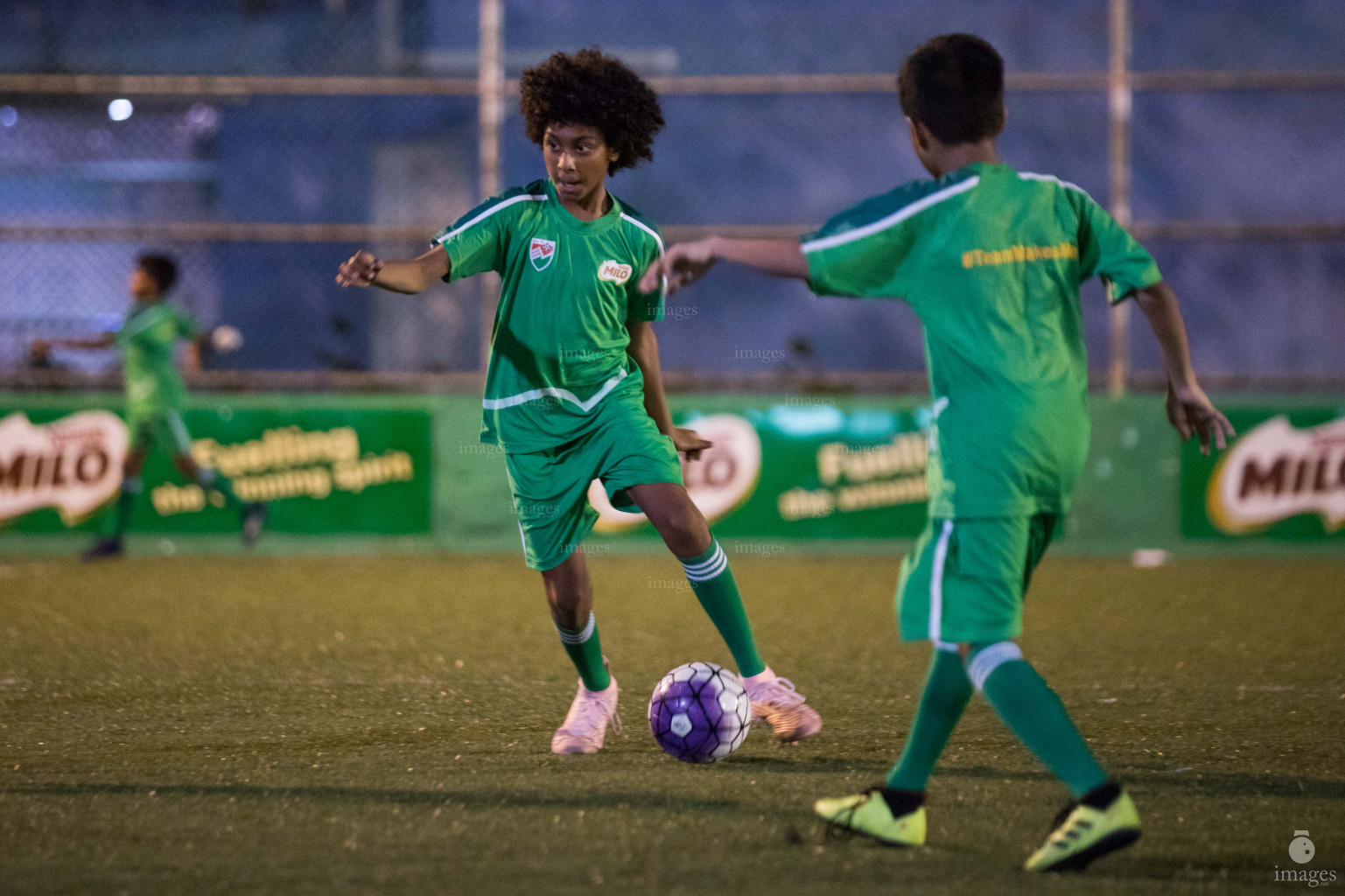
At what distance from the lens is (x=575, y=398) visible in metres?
4.10

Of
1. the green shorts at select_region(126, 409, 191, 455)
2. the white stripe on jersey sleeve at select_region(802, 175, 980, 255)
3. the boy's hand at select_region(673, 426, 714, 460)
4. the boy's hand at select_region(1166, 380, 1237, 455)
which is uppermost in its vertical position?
the white stripe on jersey sleeve at select_region(802, 175, 980, 255)

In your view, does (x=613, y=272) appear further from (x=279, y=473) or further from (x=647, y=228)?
(x=279, y=473)

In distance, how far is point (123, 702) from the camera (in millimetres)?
4809

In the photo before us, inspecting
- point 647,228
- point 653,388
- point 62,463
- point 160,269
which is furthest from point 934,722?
point 62,463

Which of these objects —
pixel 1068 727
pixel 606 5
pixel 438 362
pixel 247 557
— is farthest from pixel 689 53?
pixel 1068 727

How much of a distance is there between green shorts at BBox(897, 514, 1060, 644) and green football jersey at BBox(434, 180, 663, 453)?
4.57ft

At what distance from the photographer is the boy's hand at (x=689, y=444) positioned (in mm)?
4266

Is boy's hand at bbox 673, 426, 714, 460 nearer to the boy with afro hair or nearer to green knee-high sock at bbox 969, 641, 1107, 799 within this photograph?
the boy with afro hair

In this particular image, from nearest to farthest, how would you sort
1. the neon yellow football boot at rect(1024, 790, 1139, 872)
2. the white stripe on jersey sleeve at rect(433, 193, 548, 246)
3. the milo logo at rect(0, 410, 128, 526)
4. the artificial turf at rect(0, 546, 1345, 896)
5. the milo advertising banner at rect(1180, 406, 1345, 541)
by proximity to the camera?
the neon yellow football boot at rect(1024, 790, 1139, 872), the artificial turf at rect(0, 546, 1345, 896), the white stripe on jersey sleeve at rect(433, 193, 548, 246), the milo advertising banner at rect(1180, 406, 1345, 541), the milo logo at rect(0, 410, 128, 526)

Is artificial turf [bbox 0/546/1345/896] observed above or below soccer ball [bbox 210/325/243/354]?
below

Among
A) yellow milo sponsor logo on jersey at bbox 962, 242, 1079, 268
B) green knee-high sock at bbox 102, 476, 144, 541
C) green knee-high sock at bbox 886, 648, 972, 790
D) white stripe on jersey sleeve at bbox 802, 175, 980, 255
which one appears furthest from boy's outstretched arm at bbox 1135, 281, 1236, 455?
green knee-high sock at bbox 102, 476, 144, 541

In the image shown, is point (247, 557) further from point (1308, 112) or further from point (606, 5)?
point (1308, 112)

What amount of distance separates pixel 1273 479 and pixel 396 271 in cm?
704

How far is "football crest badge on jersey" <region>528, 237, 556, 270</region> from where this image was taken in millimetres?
4082
